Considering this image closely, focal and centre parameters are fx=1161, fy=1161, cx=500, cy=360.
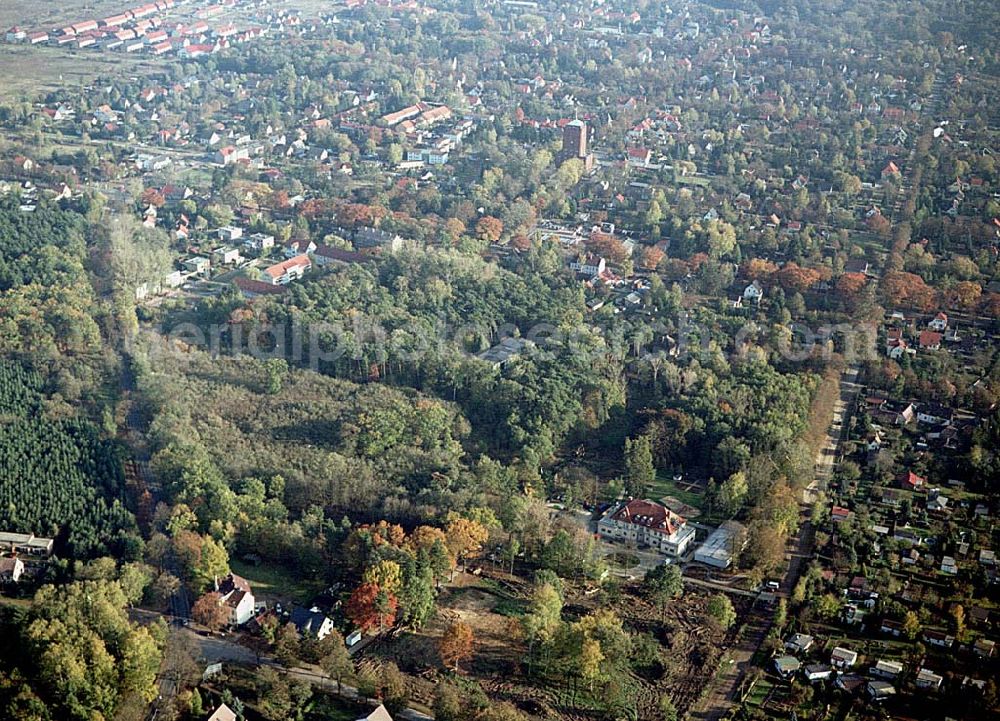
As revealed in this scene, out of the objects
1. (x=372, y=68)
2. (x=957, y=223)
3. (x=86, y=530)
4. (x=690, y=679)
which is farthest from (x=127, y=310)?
(x=372, y=68)

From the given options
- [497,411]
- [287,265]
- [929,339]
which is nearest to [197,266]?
[287,265]

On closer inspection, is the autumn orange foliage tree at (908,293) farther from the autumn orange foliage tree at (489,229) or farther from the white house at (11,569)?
the white house at (11,569)

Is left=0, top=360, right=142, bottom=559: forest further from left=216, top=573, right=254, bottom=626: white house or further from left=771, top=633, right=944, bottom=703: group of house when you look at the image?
left=771, top=633, right=944, bottom=703: group of house

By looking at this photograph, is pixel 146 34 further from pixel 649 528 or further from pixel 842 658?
pixel 842 658

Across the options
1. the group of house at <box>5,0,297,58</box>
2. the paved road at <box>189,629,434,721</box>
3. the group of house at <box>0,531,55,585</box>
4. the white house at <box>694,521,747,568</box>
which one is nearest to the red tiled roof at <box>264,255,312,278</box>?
the group of house at <box>0,531,55,585</box>

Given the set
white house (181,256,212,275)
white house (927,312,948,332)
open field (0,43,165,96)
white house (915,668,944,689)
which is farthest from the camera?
open field (0,43,165,96)

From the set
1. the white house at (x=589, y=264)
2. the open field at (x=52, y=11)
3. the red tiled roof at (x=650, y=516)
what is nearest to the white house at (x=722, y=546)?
the red tiled roof at (x=650, y=516)
